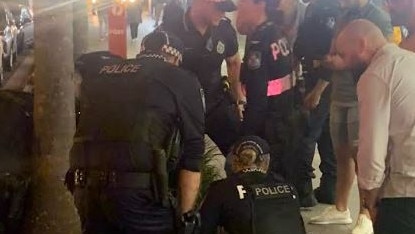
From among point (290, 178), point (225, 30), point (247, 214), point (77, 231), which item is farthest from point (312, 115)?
point (247, 214)

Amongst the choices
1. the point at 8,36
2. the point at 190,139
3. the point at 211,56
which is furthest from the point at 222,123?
the point at 8,36

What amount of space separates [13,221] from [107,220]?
115cm

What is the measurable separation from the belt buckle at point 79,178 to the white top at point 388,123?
4.33 feet

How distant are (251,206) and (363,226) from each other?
207 cm

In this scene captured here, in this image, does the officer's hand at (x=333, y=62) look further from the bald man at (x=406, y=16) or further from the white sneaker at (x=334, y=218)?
the white sneaker at (x=334, y=218)

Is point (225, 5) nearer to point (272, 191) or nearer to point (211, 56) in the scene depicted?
point (211, 56)

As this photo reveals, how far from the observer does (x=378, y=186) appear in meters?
3.86

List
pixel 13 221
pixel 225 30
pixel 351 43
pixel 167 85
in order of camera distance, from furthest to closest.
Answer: pixel 225 30
pixel 13 221
pixel 351 43
pixel 167 85

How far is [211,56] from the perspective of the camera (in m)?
6.02

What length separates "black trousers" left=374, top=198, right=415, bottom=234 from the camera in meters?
3.83

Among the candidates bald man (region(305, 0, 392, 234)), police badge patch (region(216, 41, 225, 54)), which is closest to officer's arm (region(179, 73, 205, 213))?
bald man (region(305, 0, 392, 234))

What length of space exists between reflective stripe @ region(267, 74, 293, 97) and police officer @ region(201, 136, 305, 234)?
1740 mm

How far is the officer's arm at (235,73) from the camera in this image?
6375 millimetres

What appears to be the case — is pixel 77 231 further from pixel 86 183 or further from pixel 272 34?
pixel 272 34
